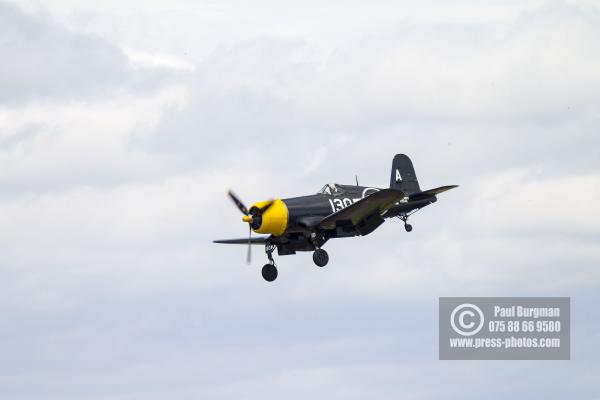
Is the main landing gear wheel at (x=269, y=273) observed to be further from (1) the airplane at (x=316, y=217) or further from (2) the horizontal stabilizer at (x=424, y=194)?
(2) the horizontal stabilizer at (x=424, y=194)

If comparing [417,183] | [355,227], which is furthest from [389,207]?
[417,183]

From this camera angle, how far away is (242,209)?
3947 centimetres

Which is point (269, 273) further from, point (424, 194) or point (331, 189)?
point (424, 194)

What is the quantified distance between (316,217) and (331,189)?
1.46 m

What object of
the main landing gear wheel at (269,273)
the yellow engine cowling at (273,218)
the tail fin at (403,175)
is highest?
the tail fin at (403,175)

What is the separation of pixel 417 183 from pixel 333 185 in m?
7.48

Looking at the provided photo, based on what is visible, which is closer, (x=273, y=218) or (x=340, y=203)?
(x=273, y=218)

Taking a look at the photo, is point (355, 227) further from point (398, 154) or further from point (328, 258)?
point (398, 154)

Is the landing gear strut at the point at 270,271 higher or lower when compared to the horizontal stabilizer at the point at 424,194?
lower

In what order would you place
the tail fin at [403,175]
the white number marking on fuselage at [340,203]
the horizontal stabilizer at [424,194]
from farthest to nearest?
the tail fin at [403,175]
the horizontal stabilizer at [424,194]
the white number marking on fuselage at [340,203]

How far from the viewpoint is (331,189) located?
40.5 m

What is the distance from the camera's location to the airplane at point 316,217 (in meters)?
38.8

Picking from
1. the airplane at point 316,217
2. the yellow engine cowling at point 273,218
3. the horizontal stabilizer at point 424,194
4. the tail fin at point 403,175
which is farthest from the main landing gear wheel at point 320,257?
the tail fin at point 403,175

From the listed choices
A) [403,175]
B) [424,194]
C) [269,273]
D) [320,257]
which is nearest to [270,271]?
[269,273]
